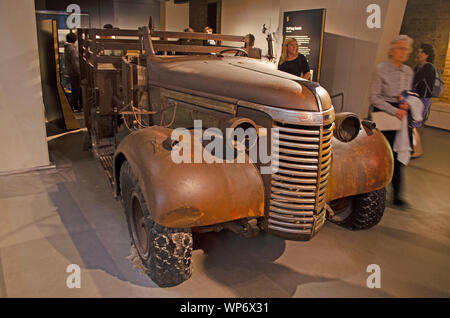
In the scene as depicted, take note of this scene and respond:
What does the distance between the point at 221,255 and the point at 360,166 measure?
1.32 m

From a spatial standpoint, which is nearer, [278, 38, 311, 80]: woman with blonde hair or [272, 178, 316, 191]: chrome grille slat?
[272, 178, 316, 191]: chrome grille slat

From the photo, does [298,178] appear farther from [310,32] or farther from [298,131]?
[310,32]

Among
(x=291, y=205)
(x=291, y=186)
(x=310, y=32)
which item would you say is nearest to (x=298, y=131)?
(x=291, y=186)

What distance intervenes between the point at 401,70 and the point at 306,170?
1.98 m

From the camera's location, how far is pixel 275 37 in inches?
356

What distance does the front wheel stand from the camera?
3398 mm

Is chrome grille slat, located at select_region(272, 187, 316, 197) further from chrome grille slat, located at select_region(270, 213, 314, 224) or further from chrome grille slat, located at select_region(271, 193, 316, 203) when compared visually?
chrome grille slat, located at select_region(270, 213, 314, 224)

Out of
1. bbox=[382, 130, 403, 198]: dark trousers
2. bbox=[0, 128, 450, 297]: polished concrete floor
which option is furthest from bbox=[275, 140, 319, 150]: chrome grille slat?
bbox=[382, 130, 403, 198]: dark trousers

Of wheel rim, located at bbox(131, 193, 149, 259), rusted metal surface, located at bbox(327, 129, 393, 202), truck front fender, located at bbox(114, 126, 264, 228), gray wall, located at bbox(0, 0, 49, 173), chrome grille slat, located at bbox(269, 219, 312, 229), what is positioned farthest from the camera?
gray wall, located at bbox(0, 0, 49, 173)

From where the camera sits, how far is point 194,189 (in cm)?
229

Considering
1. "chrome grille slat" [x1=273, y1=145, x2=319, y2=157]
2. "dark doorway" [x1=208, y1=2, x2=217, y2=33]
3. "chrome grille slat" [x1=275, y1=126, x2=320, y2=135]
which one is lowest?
"chrome grille slat" [x1=273, y1=145, x2=319, y2=157]

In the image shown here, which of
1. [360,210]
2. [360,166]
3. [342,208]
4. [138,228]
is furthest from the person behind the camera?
[342,208]

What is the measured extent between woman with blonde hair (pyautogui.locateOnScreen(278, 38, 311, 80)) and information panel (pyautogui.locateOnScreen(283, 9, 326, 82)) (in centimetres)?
194

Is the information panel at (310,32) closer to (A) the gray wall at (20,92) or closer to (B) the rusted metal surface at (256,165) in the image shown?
(B) the rusted metal surface at (256,165)
